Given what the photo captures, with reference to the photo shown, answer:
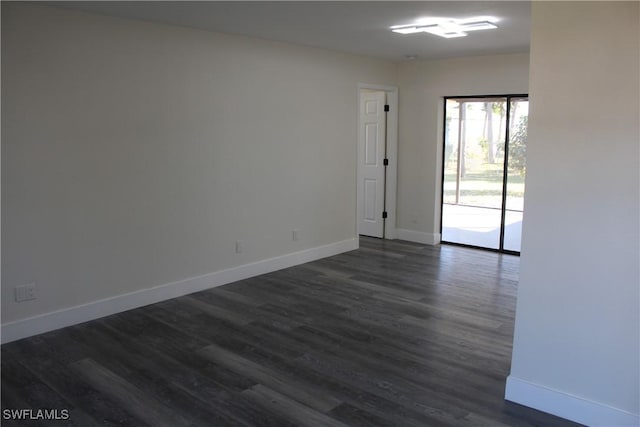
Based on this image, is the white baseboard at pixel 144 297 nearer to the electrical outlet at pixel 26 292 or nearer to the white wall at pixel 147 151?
the white wall at pixel 147 151

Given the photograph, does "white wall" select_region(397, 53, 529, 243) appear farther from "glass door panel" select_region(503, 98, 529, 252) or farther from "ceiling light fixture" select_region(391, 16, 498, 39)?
"ceiling light fixture" select_region(391, 16, 498, 39)

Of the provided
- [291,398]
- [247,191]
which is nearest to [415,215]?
[247,191]

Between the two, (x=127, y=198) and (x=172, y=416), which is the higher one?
(x=127, y=198)

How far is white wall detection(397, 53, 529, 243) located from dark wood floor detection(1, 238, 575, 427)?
209cm

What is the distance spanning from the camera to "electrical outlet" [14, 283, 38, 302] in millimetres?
3932

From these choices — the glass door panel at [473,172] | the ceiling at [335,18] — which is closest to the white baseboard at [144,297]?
→ the glass door panel at [473,172]

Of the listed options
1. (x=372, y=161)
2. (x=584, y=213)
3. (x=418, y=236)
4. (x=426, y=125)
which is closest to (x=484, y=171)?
(x=426, y=125)

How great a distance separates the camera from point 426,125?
721 centimetres

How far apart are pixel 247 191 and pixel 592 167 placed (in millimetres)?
3567

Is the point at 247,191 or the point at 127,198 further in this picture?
the point at 247,191

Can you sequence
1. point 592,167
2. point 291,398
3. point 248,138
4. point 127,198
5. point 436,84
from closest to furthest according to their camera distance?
1. point 592,167
2. point 291,398
3. point 127,198
4. point 248,138
5. point 436,84

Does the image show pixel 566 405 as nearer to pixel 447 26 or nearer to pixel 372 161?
pixel 447 26

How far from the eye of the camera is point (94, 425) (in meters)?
2.83

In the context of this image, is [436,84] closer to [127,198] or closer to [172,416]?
[127,198]
